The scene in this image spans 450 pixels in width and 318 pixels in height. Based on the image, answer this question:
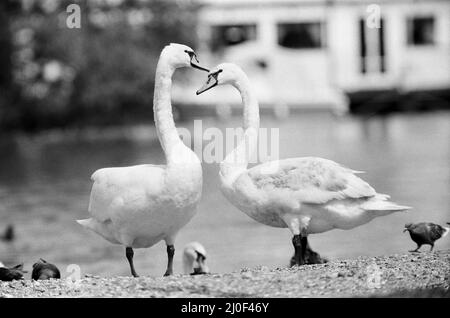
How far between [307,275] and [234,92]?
1857 inches

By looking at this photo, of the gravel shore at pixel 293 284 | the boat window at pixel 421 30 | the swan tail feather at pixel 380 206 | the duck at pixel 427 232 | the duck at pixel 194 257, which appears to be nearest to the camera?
the gravel shore at pixel 293 284

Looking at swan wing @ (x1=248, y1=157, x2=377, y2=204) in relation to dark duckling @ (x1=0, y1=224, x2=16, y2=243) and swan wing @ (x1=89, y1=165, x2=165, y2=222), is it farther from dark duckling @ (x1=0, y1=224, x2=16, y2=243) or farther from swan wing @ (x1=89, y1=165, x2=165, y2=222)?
dark duckling @ (x1=0, y1=224, x2=16, y2=243)

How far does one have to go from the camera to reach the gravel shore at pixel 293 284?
27.3 ft

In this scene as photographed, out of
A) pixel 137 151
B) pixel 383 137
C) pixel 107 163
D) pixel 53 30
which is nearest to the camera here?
pixel 107 163

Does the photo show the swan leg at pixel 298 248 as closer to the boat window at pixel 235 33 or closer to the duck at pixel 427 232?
the duck at pixel 427 232

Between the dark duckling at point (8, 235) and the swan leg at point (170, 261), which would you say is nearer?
the swan leg at point (170, 261)

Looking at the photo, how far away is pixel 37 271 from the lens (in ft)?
34.5

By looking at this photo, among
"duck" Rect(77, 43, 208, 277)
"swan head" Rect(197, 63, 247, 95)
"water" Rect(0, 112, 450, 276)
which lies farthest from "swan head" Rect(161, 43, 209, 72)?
"water" Rect(0, 112, 450, 276)

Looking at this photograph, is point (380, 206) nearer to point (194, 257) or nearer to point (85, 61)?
point (194, 257)

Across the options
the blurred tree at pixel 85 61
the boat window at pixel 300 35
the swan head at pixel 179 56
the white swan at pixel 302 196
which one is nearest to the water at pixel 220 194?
the blurred tree at pixel 85 61

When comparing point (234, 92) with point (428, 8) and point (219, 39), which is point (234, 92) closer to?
point (219, 39)

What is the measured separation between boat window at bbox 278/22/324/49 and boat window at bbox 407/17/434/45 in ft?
16.0
